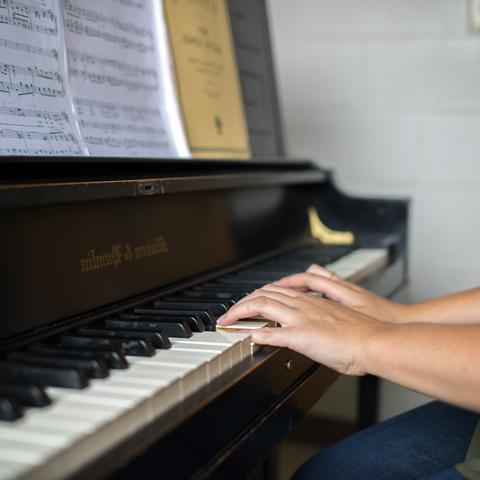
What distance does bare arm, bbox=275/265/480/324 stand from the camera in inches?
46.6

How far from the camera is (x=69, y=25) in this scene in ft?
3.84

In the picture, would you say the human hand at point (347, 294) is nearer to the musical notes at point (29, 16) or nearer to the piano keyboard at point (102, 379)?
the piano keyboard at point (102, 379)

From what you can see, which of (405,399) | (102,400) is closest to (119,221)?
(102,400)

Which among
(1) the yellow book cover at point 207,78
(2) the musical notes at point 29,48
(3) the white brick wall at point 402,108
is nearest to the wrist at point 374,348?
(2) the musical notes at point 29,48

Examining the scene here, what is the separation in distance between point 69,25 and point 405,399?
1.97 meters

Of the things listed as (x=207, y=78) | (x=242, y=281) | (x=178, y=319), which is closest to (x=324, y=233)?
(x=207, y=78)

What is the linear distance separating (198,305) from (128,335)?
0.21 metres

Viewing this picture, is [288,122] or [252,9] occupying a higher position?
[252,9]

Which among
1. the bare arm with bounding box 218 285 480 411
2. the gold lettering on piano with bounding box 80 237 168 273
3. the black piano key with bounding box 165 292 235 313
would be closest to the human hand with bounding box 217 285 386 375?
the bare arm with bounding box 218 285 480 411

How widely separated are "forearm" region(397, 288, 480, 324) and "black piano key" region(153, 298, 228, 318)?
358 mm

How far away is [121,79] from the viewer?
4.28ft

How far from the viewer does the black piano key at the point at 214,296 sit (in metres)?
1.11

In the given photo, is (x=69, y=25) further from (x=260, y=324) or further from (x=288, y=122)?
(x=288, y=122)

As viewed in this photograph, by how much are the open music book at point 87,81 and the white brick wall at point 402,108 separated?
1219mm
